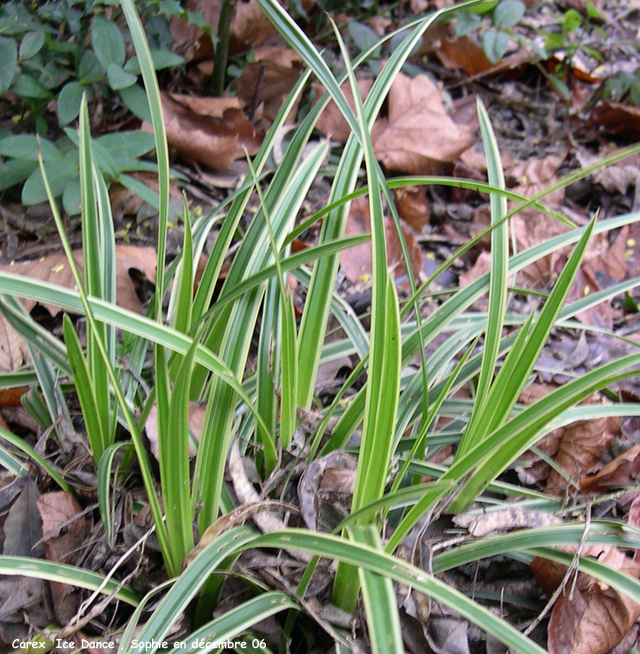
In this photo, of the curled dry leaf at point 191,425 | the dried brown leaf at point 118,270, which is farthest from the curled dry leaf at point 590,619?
the dried brown leaf at point 118,270

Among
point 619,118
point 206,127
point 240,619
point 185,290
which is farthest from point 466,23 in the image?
point 240,619

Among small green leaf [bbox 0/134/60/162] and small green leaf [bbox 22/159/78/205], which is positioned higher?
small green leaf [bbox 0/134/60/162]

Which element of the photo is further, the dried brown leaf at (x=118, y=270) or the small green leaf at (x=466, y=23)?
the small green leaf at (x=466, y=23)

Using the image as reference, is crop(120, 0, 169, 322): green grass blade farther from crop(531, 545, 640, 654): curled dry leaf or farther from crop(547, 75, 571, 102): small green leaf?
crop(547, 75, 571, 102): small green leaf

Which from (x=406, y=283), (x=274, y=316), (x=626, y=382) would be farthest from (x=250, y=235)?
(x=626, y=382)

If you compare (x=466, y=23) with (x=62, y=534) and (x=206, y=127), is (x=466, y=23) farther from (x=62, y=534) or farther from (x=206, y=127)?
(x=62, y=534)

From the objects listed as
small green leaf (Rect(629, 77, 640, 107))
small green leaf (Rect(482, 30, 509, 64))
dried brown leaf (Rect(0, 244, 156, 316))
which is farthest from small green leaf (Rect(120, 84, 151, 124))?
small green leaf (Rect(629, 77, 640, 107))

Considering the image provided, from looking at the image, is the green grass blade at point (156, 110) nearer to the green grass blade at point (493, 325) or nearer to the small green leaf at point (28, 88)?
the green grass blade at point (493, 325)
